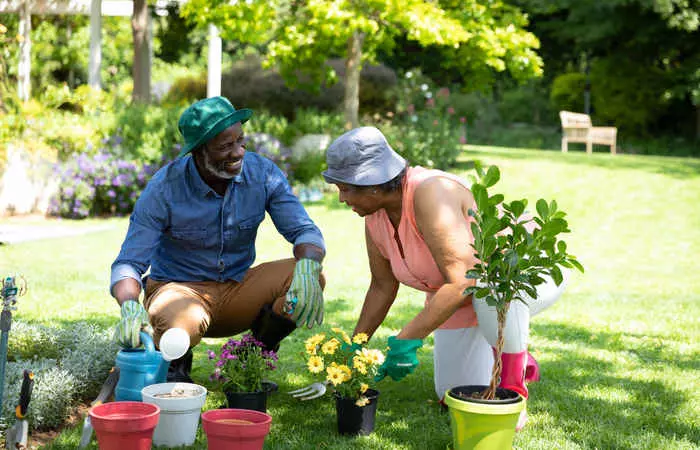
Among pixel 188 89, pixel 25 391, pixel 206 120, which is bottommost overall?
pixel 25 391

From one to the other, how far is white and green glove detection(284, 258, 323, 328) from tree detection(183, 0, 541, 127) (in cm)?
789

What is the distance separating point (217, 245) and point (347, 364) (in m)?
0.89

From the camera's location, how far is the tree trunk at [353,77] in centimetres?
1255

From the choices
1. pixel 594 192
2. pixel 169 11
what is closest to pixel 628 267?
pixel 594 192

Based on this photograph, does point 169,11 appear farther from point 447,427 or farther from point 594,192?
point 447,427

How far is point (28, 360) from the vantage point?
138 inches

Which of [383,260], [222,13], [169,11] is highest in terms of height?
[169,11]

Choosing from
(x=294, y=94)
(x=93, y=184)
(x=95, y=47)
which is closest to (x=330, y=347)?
(x=93, y=184)

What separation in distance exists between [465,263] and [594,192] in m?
9.00

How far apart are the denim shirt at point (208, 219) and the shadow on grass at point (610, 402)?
1.31 meters

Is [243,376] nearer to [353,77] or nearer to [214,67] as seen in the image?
[214,67]

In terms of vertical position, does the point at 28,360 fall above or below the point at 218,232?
below

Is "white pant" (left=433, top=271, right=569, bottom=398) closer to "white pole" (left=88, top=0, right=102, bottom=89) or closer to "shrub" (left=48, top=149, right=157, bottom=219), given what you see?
"shrub" (left=48, top=149, right=157, bottom=219)

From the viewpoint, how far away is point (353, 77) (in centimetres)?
1261
